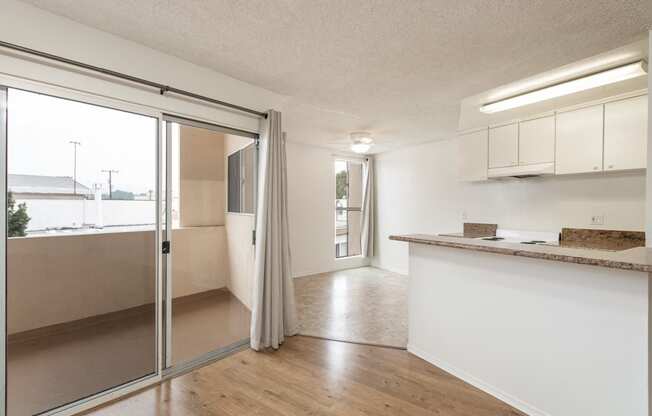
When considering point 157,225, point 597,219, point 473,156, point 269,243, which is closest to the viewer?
point 157,225

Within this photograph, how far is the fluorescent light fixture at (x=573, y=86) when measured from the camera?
2.53 metres

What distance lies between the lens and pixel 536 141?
130 inches

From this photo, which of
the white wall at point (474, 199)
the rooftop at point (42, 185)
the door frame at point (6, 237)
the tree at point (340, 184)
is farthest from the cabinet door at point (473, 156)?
the rooftop at point (42, 185)

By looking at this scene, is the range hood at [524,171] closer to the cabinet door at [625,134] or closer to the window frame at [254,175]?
the cabinet door at [625,134]

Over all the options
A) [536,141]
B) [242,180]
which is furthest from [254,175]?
[536,141]

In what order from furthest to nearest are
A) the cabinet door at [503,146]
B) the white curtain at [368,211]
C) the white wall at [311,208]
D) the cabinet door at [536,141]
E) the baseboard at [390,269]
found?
the white curtain at [368,211], the baseboard at [390,269], the white wall at [311,208], the cabinet door at [503,146], the cabinet door at [536,141]

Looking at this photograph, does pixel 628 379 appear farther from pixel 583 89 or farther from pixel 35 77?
pixel 35 77

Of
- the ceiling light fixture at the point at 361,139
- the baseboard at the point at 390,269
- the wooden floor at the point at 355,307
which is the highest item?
the ceiling light fixture at the point at 361,139

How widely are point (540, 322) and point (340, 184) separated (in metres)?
4.85

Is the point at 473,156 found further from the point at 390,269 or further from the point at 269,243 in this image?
the point at 390,269

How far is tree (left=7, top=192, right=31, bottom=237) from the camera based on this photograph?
1.76m

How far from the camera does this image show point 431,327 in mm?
2596

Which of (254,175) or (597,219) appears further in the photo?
(597,219)

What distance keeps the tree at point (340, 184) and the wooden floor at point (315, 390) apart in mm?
4034
